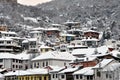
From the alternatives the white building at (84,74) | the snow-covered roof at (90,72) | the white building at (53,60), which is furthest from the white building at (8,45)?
the snow-covered roof at (90,72)

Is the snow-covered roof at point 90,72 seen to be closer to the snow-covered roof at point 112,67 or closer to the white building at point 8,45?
the snow-covered roof at point 112,67

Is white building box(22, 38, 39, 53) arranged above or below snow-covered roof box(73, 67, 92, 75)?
above

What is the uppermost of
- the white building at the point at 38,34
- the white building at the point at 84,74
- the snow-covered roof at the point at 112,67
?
the white building at the point at 38,34

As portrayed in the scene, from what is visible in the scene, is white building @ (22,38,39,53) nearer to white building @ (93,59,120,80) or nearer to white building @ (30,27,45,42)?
white building @ (30,27,45,42)

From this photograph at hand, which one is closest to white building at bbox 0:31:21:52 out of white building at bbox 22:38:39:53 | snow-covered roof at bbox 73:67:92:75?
white building at bbox 22:38:39:53

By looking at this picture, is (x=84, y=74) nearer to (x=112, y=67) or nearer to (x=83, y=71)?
(x=83, y=71)

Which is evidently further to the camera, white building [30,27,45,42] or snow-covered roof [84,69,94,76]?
white building [30,27,45,42]

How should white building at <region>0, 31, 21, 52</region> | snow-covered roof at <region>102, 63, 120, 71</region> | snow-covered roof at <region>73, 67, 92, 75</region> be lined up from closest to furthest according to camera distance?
1. snow-covered roof at <region>102, 63, 120, 71</region>
2. snow-covered roof at <region>73, 67, 92, 75</region>
3. white building at <region>0, 31, 21, 52</region>

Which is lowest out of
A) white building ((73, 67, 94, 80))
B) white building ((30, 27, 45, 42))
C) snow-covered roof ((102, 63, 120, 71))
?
white building ((73, 67, 94, 80))

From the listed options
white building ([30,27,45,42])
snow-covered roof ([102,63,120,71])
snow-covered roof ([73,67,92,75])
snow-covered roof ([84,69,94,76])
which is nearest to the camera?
snow-covered roof ([102,63,120,71])

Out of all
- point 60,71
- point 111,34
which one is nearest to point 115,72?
point 60,71

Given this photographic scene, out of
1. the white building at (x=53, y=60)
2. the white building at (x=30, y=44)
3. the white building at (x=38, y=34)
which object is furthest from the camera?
the white building at (x=38, y=34)

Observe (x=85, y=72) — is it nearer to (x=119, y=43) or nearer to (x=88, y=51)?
(x=88, y=51)

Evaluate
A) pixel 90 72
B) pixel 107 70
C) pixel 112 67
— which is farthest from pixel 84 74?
pixel 112 67
